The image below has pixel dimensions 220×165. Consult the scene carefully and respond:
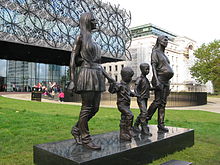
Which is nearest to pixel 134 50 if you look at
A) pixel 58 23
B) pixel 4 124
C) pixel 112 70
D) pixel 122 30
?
pixel 112 70

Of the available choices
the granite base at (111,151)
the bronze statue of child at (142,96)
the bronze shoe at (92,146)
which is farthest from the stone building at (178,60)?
the bronze shoe at (92,146)

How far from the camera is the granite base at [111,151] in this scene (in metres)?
3.22

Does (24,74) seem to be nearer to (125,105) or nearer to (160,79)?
(160,79)

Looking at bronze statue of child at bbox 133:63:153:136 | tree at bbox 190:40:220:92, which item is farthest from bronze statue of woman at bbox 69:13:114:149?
tree at bbox 190:40:220:92

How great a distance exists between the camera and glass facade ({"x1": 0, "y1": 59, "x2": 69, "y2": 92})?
39531mm

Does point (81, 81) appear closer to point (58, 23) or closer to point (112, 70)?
point (58, 23)

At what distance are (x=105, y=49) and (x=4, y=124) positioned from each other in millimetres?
29567

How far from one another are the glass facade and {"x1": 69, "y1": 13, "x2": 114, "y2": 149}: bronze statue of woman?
37.0 meters

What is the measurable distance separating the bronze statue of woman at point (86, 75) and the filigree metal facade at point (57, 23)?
1007 inches

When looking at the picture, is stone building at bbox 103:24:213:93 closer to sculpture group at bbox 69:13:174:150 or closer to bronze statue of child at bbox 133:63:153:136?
bronze statue of child at bbox 133:63:153:136

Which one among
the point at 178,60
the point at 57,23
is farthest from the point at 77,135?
the point at 178,60

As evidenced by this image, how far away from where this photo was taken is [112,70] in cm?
7931

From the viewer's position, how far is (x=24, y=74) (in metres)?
41.7

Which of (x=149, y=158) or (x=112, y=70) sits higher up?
(x=112, y=70)
